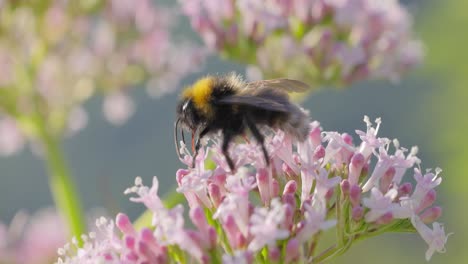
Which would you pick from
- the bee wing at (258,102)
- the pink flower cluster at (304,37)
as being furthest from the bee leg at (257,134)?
the pink flower cluster at (304,37)

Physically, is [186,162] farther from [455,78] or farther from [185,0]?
[455,78]

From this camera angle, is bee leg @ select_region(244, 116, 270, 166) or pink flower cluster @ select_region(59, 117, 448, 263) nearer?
pink flower cluster @ select_region(59, 117, 448, 263)

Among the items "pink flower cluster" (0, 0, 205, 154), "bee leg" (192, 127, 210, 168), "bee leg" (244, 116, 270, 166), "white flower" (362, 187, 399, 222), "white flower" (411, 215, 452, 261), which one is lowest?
"white flower" (411, 215, 452, 261)

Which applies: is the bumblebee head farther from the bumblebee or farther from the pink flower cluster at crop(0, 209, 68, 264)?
the pink flower cluster at crop(0, 209, 68, 264)

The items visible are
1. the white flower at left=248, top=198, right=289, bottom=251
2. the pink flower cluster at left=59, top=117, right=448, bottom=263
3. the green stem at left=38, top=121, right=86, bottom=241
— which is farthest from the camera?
the green stem at left=38, top=121, right=86, bottom=241

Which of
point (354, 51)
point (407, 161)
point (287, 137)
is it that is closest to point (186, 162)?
point (287, 137)

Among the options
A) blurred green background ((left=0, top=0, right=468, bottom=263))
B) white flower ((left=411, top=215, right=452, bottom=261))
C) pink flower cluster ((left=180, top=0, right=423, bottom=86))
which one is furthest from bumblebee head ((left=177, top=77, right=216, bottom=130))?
pink flower cluster ((left=180, top=0, right=423, bottom=86))

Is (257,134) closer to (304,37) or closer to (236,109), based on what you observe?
(236,109)
